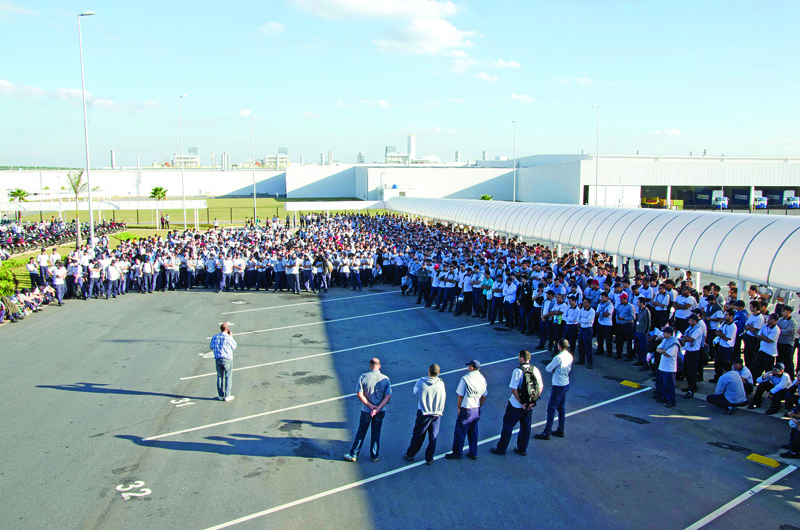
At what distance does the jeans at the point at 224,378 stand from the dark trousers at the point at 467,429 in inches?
184

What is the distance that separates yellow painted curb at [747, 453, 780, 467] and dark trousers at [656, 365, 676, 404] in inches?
76.8

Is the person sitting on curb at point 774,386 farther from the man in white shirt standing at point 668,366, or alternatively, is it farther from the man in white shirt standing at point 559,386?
the man in white shirt standing at point 559,386

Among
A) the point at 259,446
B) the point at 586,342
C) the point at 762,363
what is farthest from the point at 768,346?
the point at 259,446

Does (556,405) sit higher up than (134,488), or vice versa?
(556,405)

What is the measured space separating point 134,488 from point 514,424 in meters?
5.12

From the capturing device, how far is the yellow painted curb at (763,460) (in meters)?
7.62

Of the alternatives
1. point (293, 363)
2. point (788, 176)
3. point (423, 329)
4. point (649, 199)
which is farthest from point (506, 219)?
point (788, 176)

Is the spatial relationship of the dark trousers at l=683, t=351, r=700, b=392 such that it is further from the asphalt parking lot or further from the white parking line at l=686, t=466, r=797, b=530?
the white parking line at l=686, t=466, r=797, b=530

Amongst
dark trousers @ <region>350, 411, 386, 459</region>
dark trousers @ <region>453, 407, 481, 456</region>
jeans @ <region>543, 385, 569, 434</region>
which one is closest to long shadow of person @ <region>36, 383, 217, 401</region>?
dark trousers @ <region>350, 411, 386, 459</region>

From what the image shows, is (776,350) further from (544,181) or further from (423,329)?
(544,181)

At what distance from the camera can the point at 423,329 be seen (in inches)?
627

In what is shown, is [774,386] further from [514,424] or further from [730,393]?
[514,424]

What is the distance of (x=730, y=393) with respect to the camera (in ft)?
31.0

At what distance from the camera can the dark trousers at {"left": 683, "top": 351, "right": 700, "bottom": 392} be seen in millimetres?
10414
